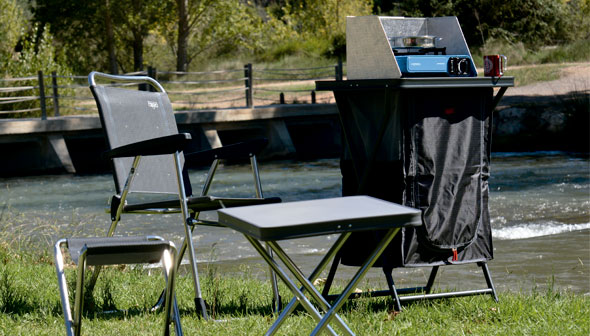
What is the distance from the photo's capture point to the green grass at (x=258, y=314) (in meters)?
3.44

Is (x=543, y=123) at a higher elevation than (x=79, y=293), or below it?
below

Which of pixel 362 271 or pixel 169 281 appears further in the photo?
pixel 169 281

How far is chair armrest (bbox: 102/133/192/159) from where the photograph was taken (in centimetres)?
338

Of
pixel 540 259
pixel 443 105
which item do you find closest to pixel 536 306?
pixel 443 105

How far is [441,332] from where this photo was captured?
3395 millimetres

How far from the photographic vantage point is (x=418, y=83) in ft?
12.2

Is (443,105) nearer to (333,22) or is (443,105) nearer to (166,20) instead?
(166,20)

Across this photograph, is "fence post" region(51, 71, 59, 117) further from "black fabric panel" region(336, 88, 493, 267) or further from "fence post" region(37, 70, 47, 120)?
"black fabric panel" region(336, 88, 493, 267)

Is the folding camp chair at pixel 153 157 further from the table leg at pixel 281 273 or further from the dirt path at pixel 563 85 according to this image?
the dirt path at pixel 563 85

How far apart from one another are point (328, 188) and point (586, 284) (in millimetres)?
7256

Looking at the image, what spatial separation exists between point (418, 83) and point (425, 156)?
1.15 ft

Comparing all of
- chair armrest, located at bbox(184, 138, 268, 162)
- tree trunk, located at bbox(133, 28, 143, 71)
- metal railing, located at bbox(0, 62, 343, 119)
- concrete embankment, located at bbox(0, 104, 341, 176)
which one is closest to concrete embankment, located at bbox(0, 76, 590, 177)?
concrete embankment, located at bbox(0, 104, 341, 176)

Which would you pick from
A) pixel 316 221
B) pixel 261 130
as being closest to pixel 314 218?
pixel 316 221

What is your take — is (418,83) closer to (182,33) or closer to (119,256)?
(119,256)
